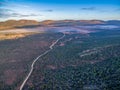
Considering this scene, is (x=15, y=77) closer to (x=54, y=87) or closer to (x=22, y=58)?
(x=54, y=87)

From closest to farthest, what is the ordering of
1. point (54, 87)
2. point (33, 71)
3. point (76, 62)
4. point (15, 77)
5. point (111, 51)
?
point (54, 87), point (15, 77), point (33, 71), point (76, 62), point (111, 51)

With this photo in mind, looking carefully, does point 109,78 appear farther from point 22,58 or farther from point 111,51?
point 22,58

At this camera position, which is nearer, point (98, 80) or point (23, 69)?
point (98, 80)

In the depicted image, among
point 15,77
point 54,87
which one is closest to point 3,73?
point 15,77

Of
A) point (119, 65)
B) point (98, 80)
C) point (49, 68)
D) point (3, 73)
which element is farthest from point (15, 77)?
point (119, 65)

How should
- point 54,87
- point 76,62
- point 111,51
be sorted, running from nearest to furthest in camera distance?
point 54,87 < point 76,62 < point 111,51

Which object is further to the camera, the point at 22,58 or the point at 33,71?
the point at 22,58

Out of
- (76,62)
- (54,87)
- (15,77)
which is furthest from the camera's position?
(76,62)

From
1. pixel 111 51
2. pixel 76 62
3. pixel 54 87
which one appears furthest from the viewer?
pixel 111 51
